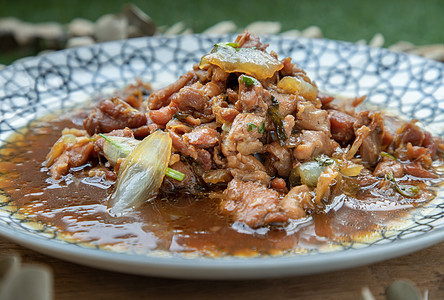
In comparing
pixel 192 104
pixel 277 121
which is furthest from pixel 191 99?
pixel 277 121

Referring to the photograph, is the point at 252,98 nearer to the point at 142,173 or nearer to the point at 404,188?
the point at 142,173

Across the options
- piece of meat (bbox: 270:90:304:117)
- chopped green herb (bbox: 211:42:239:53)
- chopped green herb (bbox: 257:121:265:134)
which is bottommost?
chopped green herb (bbox: 257:121:265:134)

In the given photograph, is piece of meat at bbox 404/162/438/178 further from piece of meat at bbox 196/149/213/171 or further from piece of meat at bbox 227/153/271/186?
piece of meat at bbox 196/149/213/171

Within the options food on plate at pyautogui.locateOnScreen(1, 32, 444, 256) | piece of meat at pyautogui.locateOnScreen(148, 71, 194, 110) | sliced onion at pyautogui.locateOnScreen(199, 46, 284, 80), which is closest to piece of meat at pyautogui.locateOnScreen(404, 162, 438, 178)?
food on plate at pyautogui.locateOnScreen(1, 32, 444, 256)

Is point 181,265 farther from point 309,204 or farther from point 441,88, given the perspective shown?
point 441,88

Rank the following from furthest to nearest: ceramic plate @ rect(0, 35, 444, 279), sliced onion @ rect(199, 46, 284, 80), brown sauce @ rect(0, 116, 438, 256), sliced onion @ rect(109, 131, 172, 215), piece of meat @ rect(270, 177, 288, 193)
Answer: ceramic plate @ rect(0, 35, 444, 279), sliced onion @ rect(199, 46, 284, 80), piece of meat @ rect(270, 177, 288, 193), sliced onion @ rect(109, 131, 172, 215), brown sauce @ rect(0, 116, 438, 256)

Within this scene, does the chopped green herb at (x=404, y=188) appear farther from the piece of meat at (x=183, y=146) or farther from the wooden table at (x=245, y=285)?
the piece of meat at (x=183, y=146)

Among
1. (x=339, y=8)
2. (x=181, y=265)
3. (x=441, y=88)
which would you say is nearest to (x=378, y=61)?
(x=441, y=88)

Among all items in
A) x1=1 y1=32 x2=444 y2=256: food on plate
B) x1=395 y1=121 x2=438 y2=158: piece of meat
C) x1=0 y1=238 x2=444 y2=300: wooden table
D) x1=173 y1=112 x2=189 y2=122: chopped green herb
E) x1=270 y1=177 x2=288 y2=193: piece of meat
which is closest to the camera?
x1=0 y1=238 x2=444 y2=300: wooden table
